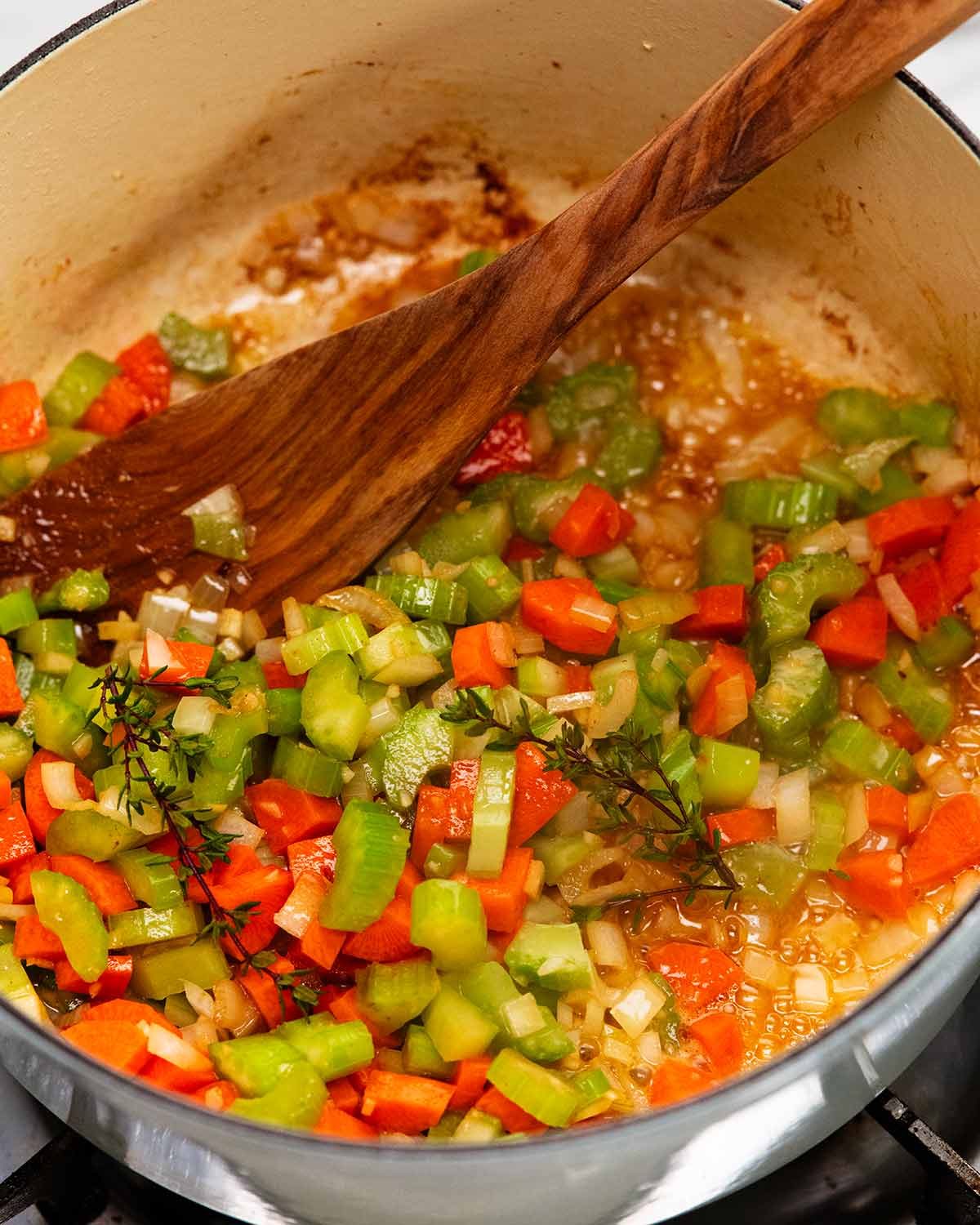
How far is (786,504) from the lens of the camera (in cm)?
193

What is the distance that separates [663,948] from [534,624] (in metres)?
0.47

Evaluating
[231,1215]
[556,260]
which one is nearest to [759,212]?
[556,260]

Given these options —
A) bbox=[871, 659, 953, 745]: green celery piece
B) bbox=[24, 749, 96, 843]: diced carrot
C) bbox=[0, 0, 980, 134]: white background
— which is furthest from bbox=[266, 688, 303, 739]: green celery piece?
bbox=[0, 0, 980, 134]: white background

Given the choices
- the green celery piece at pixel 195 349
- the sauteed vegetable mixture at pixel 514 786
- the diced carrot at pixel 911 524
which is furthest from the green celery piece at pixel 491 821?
the green celery piece at pixel 195 349

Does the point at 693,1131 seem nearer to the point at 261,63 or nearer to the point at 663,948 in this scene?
the point at 663,948

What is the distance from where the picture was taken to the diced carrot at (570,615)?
178cm

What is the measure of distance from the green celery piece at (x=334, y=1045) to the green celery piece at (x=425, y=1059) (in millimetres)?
53

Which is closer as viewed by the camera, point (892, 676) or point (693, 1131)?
point (693, 1131)

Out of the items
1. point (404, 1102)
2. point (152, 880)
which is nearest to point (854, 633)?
point (404, 1102)

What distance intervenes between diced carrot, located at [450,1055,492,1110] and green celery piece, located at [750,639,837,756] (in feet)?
1.89

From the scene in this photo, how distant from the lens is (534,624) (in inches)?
71.7

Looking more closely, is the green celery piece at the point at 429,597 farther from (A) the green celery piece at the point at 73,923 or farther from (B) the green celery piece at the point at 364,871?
(A) the green celery piece at the point at 73,923

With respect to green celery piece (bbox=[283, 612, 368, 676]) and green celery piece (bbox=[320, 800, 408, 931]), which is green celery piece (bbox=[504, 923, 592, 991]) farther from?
green celery piece (bbox=[283, 612, 368, 676])

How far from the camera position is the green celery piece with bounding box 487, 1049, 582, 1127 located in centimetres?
144
